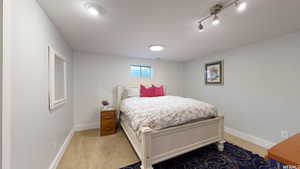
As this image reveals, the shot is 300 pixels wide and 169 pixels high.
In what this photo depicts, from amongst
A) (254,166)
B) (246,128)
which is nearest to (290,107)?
(246,128)

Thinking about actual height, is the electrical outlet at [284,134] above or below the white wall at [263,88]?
below

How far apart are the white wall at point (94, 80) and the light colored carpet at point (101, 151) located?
23.7 inches

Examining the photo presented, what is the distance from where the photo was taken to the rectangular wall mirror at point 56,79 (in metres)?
1.50

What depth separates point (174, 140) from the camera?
5.45 ft

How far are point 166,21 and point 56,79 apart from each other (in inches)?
78.7

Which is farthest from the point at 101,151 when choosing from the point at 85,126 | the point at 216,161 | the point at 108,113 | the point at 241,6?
the point at 241,6

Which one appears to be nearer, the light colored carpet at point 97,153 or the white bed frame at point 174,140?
the white bed frame at point 174,140

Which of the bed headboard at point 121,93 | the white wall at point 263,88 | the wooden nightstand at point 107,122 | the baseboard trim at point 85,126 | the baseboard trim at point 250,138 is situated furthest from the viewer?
the bed headboard at point 121,93

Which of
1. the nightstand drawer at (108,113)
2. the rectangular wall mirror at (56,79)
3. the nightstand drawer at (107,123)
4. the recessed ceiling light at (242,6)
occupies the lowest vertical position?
the nightstand drawer at (107,123)

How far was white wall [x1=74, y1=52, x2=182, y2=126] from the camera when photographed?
2967 millimetres

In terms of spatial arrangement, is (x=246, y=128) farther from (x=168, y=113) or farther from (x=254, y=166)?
(x=168, y=113)

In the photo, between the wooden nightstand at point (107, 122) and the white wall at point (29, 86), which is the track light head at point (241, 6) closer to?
the white wall at point (29, 86)

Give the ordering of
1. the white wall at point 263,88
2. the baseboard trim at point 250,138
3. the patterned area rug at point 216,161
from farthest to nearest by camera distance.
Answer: the baseboard trim at point 250,138 → the white wall at point 263,88 → the patterned area rug at point 216,161

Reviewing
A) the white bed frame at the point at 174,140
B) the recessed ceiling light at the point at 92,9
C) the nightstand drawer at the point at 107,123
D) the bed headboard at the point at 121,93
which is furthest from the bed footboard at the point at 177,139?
the bed headboard at the point at 121,93
